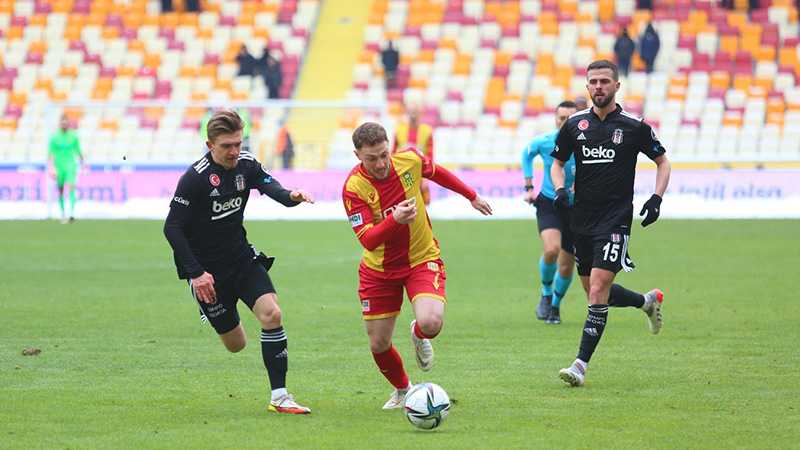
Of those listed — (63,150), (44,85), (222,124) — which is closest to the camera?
(222,124)

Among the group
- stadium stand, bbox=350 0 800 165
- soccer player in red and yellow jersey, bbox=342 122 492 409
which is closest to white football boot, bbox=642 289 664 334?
soccer player in red and yellow jersey, bbox=342 122 492 409

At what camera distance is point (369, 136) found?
6074 millimetres

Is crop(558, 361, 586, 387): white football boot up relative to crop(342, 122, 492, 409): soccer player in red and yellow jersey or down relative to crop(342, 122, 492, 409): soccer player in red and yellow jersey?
down

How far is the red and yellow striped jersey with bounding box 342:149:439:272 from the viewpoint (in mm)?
6391

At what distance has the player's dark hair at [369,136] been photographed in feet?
19.9

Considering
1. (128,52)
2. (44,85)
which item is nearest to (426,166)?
(44,85)

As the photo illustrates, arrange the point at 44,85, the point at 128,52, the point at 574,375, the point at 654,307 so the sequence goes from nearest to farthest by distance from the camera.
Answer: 1. the point at 574,375
2. the point at 654,307
3. the point at 44,85
4. the point at 128,52

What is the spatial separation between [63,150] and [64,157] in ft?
0.49

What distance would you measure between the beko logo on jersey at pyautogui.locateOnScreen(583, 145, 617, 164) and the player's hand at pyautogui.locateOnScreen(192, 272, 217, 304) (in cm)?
289

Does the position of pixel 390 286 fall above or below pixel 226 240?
below

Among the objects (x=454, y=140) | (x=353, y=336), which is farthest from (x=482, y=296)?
(x=454, y=140)

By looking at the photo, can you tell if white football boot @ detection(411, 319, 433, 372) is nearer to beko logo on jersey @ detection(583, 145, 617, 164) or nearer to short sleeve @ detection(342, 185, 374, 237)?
short sleeve @ detection(342, 185, 374, 237)

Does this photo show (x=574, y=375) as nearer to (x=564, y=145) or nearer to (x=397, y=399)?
(x=397, y=399)

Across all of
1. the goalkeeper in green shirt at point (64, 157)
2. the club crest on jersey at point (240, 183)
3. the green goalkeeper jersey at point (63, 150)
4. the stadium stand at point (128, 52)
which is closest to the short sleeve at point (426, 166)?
the club crest on jersey at point (240, 183)
